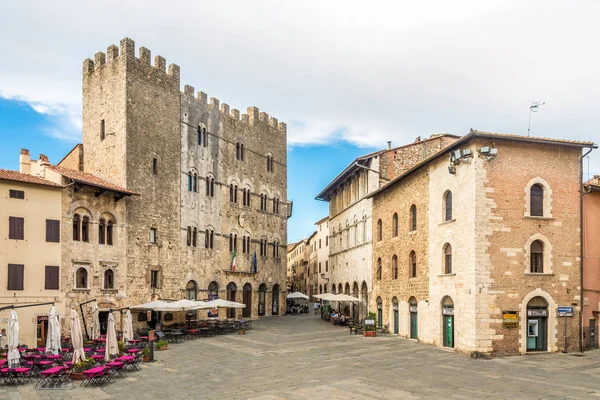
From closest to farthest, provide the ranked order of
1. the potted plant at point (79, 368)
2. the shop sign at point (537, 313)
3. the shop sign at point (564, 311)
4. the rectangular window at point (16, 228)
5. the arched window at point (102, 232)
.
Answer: the potted plant at point (79, 368) → the shop sign at point (537, 313) → the shop sign at point (564, 311) → the rectangular window at point (16, 228) → the arched window at point (102, 232)

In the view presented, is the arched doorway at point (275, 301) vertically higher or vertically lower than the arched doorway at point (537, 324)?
lower

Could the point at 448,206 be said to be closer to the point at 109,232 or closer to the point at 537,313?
the point at 537,313

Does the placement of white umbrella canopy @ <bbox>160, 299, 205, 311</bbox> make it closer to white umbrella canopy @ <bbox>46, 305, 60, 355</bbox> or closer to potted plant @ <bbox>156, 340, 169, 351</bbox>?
potted plant @ <bbox>156, 340, 169, 351</bbox>

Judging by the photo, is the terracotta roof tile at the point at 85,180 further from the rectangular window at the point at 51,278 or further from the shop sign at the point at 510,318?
the shop sign at the point at 510,318

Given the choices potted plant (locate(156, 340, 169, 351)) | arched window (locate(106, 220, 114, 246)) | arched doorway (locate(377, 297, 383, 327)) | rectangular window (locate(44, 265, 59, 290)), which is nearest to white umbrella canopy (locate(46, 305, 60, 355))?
potted plant (locate(156, 340, 169, 351))

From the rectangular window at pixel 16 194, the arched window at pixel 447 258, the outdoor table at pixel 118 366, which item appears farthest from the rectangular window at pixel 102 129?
the arched window at pixel 447 258

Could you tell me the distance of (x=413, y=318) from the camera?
30812 millimetres

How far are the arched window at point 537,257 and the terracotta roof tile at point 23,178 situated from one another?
80.9 ft

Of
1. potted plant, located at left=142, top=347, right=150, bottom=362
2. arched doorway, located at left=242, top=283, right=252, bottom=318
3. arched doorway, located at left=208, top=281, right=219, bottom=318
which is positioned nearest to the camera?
potted plant, located at left=142, top=347, right=150, bottom=362

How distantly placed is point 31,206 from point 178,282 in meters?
13.3

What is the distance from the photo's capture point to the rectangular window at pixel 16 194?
2741cm

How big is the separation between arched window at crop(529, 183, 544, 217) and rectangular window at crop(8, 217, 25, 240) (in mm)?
25468

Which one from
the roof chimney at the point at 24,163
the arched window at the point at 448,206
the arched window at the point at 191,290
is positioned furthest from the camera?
the arched window at the point at 191,290

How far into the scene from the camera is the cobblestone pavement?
16375 millimetres
